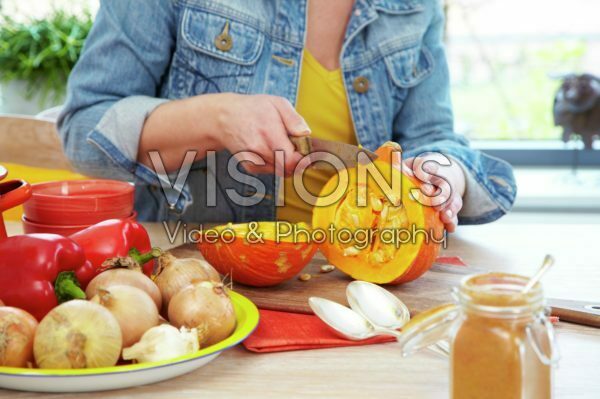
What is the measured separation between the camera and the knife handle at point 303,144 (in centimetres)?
119

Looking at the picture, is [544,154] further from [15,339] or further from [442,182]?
[15,339]

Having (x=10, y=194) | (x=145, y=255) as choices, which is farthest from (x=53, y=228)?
(x=145, y=255)

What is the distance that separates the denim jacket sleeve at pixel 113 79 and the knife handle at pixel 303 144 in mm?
320

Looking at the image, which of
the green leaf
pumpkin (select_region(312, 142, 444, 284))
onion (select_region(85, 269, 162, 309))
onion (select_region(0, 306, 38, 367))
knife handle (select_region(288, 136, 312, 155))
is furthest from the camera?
the green leaf

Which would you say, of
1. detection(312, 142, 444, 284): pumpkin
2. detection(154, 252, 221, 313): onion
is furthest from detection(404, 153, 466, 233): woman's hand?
detection(154, 252, 221, 313): onion

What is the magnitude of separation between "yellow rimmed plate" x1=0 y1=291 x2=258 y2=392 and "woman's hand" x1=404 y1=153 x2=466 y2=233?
49 cm

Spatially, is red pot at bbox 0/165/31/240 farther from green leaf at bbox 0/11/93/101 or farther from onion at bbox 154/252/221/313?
green leaf at bbox 0/11/93/101

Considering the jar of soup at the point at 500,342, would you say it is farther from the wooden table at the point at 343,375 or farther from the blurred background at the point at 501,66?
the blurred background at the point at 501,66

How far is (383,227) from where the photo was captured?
1.14 metres

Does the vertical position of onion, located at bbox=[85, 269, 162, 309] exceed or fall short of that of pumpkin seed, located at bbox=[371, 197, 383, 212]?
it falls short

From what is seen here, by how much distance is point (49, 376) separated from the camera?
0.70m

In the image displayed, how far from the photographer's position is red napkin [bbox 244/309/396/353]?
86cm

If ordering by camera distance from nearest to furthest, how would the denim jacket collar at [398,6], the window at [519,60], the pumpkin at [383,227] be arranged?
the pumpkin at [383,227] < the denim jacket collar at [398,6] < the window at [519,60]

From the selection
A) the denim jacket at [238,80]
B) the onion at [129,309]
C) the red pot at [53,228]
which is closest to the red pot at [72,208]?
the red pot at [53,228]
